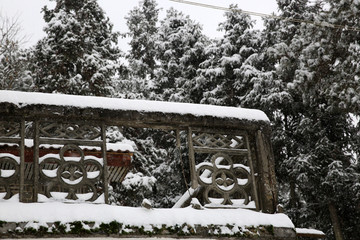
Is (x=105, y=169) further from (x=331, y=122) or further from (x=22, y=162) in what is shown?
(x=331, y=122)

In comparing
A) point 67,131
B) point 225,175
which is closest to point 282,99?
point 225,175

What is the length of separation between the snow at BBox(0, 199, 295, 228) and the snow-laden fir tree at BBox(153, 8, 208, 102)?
52.1 feet

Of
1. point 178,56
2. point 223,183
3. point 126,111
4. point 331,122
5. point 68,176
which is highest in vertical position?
point 178,56

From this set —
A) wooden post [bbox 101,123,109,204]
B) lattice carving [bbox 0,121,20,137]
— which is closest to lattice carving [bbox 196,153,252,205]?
wooden post [bbox 101,123,109,204]

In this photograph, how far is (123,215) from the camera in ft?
14.6

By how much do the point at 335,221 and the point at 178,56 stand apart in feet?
40.8

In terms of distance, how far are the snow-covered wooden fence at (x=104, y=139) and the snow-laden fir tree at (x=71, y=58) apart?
40.2 ft

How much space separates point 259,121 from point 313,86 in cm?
837

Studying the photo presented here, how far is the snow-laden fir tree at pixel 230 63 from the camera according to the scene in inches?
770

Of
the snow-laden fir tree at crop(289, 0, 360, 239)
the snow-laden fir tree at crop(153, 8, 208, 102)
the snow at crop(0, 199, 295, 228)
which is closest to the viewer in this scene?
the snow at crop(0, 199, 295, 228)

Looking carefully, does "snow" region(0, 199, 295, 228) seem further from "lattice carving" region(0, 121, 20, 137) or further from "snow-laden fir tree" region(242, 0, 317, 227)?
"snow-laden fir tree" region(242, 0, 317, 227)

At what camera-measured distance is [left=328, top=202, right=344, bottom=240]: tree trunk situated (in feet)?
52.5

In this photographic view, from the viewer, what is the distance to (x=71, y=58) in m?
17.5

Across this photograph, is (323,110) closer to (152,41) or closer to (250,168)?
(152,41)
